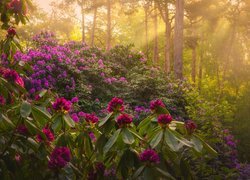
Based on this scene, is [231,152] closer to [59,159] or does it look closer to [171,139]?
[171,139]

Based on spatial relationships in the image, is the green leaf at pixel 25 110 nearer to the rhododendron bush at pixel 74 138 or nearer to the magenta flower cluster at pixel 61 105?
the rhododendron bush at pixel 74 138

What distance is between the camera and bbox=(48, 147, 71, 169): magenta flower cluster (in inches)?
91.5

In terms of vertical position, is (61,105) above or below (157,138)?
above

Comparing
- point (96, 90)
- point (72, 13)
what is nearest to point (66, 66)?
point (96, 90)

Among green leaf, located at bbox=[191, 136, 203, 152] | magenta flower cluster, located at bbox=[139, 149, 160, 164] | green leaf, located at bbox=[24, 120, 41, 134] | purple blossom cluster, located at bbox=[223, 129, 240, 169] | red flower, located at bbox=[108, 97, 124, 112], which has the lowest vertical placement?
purple blossom cluster, located at bbox=[223, 129, 240, 169]

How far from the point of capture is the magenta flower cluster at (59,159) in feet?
7.63

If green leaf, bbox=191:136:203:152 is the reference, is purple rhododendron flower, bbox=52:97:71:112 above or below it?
above

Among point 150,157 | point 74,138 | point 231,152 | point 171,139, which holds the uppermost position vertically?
point 171,139

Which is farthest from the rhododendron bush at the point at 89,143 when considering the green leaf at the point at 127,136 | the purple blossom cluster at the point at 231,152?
the purple blossom cluster at the point at 231,152

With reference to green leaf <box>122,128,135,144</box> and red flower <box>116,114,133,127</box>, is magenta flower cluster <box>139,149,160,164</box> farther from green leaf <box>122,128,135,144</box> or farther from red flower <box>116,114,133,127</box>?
red flower <box>116,114,133,127</box>

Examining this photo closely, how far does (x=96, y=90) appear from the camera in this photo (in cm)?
995

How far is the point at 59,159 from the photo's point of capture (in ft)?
7.61

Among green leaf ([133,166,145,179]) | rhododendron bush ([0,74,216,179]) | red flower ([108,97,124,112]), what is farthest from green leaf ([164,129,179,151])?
red flower ([108,97,124,112])

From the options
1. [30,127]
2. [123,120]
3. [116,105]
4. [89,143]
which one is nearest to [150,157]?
[123,120]
